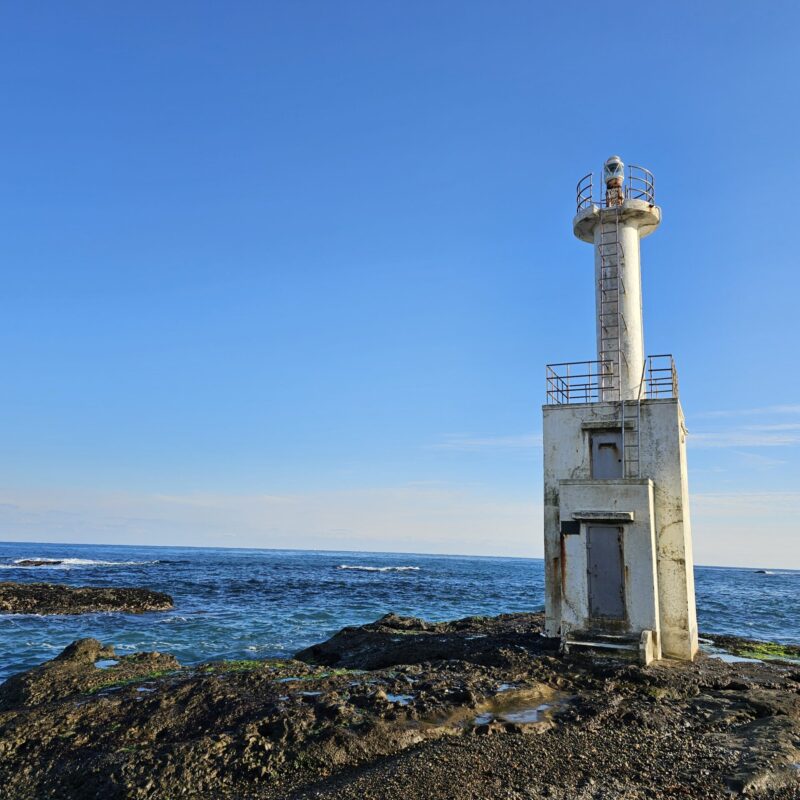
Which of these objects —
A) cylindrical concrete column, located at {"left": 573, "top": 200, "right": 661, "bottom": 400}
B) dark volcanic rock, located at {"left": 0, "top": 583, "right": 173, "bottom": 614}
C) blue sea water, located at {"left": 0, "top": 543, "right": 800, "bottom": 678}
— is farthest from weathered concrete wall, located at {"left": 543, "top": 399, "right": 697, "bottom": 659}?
dark volcanic rock, located at {"left": 0, "top": 583, "right": 173, "bottom": 614}

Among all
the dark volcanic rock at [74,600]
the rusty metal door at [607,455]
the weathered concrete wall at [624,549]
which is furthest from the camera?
the dark volcanic rock at [74,600]

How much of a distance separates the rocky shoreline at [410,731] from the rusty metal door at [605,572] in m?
1.45

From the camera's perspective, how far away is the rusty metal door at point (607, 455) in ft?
53.6

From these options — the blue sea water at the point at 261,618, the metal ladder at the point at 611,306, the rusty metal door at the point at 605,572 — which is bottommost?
the blue sea water at the point at 261,618

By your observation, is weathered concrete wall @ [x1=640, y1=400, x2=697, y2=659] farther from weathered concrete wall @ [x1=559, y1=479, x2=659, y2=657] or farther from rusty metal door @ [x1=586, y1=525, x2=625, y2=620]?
rusty metal door @ [x1=586, y1=525, x2=625, y2=620]

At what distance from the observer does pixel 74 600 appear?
3178 centimetres

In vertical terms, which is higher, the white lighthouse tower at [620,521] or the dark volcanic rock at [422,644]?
the white lighthouse tower at [620,521]

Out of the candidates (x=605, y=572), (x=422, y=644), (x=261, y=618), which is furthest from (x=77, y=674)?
(x=261, y=618)

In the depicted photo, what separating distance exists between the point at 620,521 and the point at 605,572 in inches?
52.6

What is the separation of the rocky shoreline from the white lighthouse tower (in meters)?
1.11

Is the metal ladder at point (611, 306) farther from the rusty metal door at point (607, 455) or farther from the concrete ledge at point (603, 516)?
the concrete ledge at point (603, 516)

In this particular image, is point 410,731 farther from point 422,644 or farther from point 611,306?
point 611,306

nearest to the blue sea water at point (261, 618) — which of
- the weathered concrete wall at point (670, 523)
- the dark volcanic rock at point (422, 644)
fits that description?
the dark volcanic rock at point (422, 644)

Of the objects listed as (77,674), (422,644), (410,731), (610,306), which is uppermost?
(610,306)
